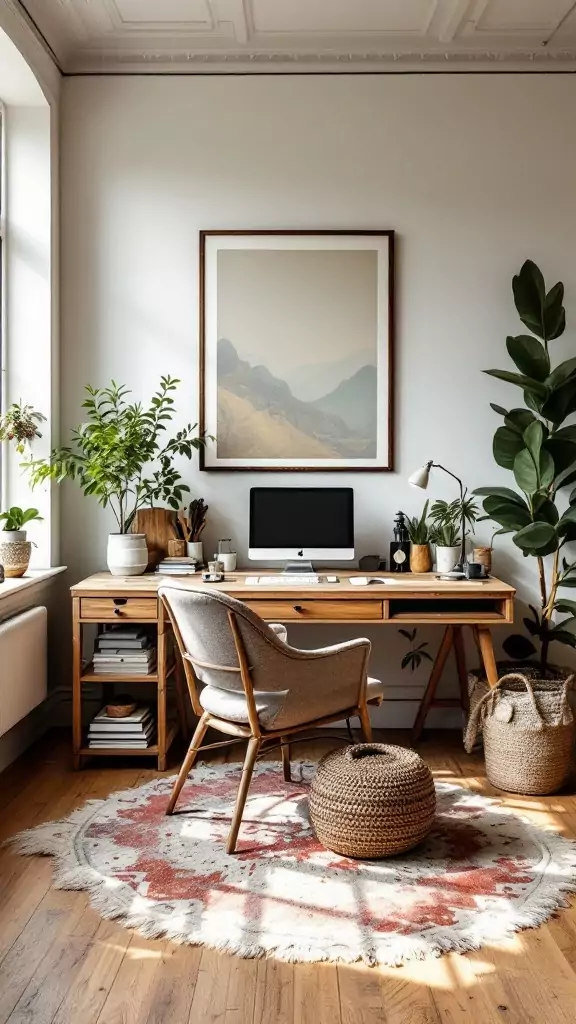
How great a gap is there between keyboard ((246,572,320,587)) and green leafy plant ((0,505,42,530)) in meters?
0.91

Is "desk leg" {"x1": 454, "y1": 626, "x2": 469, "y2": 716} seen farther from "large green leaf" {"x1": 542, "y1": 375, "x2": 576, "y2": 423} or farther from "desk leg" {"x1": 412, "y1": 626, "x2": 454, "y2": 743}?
"large green leaf" {"x1": 542, "y1": 375, "x2": 576, "y2": 423}

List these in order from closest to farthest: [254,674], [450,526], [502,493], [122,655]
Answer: [254,674] → [122,655] → [502,493] → [450,526]

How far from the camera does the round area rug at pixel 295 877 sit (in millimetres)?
2213

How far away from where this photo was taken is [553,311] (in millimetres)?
3650

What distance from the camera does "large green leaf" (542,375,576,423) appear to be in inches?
141

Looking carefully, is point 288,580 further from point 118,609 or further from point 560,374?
point 560,374

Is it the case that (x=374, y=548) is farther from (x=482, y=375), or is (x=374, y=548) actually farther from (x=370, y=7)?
(x=370, y=7)

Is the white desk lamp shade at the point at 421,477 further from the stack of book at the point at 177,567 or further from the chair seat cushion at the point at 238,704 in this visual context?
the chair seat cushion at the point at 238,704

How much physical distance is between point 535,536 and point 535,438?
0.40 metres

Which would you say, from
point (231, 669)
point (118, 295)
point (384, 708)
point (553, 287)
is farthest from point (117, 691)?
point (553, 287)

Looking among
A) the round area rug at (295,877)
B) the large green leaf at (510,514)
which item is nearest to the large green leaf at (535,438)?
the large green leaf at (510,514)

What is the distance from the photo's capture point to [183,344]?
13.1 ft

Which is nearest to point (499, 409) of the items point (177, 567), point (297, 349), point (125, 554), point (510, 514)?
point (510, 514)

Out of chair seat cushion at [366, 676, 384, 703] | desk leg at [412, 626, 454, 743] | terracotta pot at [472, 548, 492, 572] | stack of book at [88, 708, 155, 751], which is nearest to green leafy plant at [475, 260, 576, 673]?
terracotta pot at [472, 548, 492, 572]
